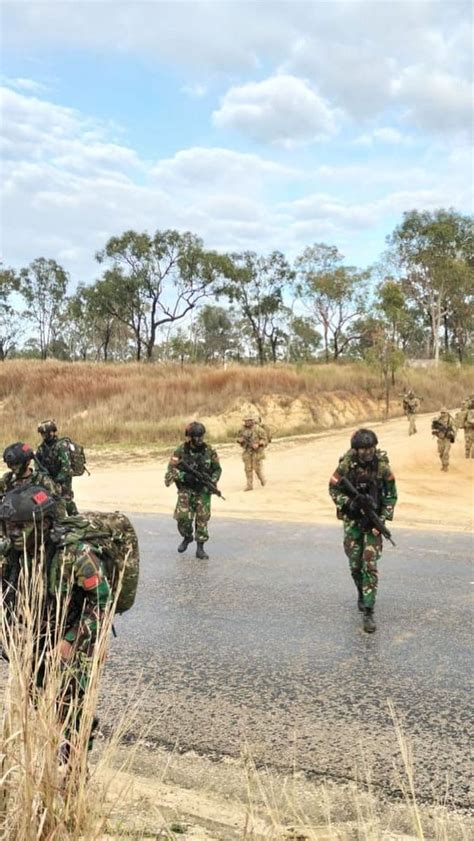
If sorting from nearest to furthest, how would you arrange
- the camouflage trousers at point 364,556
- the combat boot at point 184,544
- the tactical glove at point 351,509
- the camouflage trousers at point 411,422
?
1. the camouflage trousers at point 364,556
2. the tactical glove at point 351,509
3. the combat boot at point 184,544
4. the camouflage trousers at point 411,422

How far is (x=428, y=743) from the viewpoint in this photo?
3.43m

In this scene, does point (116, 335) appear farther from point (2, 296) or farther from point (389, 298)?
point (389, 298)

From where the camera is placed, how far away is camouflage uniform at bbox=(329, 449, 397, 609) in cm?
536

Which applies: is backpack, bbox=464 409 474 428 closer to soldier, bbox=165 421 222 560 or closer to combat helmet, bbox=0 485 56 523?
soldier, bbox=165 421 222 560

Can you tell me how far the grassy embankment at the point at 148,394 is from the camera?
878 inches

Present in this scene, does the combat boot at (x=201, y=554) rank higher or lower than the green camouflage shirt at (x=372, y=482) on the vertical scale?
lower

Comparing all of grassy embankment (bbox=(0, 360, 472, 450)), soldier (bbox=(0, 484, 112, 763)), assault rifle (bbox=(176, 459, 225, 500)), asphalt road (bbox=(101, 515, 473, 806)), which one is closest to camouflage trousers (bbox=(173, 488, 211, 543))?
assault rifle (bbox=(176, 459, 225, 500))

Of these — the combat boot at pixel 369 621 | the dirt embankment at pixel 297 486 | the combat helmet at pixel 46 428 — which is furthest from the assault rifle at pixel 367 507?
the dirt embankment at pixel 297 486

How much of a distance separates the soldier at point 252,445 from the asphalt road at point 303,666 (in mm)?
5631

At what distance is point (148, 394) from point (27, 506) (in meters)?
23.0

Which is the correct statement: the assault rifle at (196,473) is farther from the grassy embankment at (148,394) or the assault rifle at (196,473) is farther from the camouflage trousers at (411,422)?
the camouflage trousers at (411,422)

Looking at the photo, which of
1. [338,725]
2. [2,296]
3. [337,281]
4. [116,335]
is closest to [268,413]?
[337,281]

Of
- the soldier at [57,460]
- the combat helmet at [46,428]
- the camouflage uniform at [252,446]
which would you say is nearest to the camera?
the soldier at [57,460]

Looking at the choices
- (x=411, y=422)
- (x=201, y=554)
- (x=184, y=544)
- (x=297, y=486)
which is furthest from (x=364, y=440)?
(x=411, y=422)
